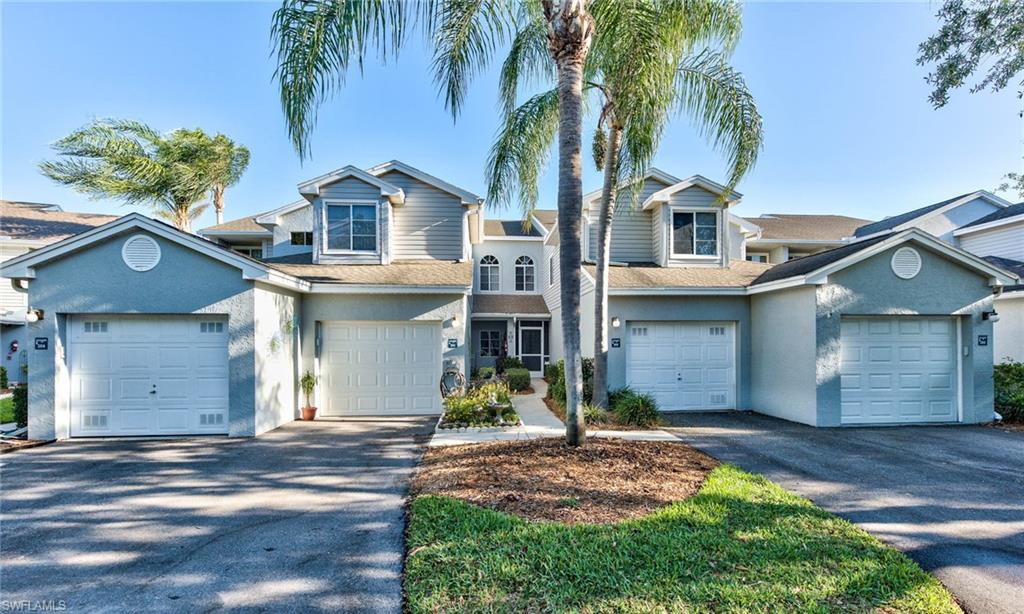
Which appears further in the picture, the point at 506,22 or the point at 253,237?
the point at 253,237

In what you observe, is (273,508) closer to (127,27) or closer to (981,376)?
(127,27)

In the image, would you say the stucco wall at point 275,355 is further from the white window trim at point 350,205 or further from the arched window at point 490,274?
the arched window at point 490,274

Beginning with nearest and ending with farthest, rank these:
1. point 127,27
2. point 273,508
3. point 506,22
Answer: point 273,508
point 506,22
point 127,27

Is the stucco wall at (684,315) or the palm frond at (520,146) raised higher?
the palm frond at (520,146)

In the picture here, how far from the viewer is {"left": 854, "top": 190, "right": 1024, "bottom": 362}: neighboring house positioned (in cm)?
1305

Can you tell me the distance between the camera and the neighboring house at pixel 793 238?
20984 mm

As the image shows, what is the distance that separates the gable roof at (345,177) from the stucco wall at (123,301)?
3.82 meters

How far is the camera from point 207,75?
35.5 feet

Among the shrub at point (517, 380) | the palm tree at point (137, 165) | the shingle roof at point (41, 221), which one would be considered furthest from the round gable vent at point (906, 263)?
the shingle roof at point (41, 221)

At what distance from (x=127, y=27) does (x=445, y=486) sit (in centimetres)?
1185

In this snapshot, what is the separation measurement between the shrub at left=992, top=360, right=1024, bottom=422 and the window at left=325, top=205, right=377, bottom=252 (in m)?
15.9

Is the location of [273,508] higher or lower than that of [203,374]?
lower

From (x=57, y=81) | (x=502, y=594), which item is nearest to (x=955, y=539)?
(x=502, y=594)

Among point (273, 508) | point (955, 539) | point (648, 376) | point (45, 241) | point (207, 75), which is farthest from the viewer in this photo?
point (45, 241)
